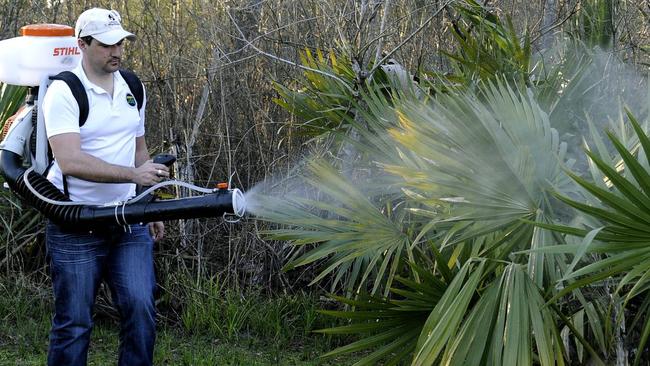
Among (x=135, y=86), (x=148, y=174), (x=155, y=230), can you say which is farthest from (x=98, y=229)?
(x=135, y=86)

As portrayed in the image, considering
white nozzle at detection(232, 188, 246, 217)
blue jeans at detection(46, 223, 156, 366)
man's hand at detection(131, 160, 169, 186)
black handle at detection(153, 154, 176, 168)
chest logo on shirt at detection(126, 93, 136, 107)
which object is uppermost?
chest logo on shirt at detection(126, 93, 136, 107)

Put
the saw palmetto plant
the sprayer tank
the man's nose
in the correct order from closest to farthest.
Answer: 1. the saw palmetto plant
2. the man's nose
3. the sprayer tank

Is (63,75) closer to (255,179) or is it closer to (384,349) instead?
(384,349)

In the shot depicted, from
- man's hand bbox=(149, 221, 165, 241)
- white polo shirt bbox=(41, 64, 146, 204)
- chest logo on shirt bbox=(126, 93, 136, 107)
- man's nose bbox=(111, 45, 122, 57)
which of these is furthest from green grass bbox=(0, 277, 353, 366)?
man's nose bbox=(111, 45, 122, 57)

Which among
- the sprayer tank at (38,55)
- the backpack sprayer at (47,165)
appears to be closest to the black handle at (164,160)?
the backpack sprayer at (47,165)

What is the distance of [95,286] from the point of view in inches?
167

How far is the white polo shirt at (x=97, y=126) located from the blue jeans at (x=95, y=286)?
0.18 m

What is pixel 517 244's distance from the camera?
13.3 feet

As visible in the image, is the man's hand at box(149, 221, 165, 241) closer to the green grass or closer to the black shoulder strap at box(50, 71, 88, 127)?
the black shoulder strap at box(50, 71, 88, 127)

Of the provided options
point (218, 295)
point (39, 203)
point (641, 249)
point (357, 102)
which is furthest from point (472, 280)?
point (218, 295)

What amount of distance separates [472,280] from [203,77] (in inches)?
155

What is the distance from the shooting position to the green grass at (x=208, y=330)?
6.11 m

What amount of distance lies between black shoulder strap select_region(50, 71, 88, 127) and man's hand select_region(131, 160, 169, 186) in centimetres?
34

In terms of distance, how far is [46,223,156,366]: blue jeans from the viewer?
13.7ft
